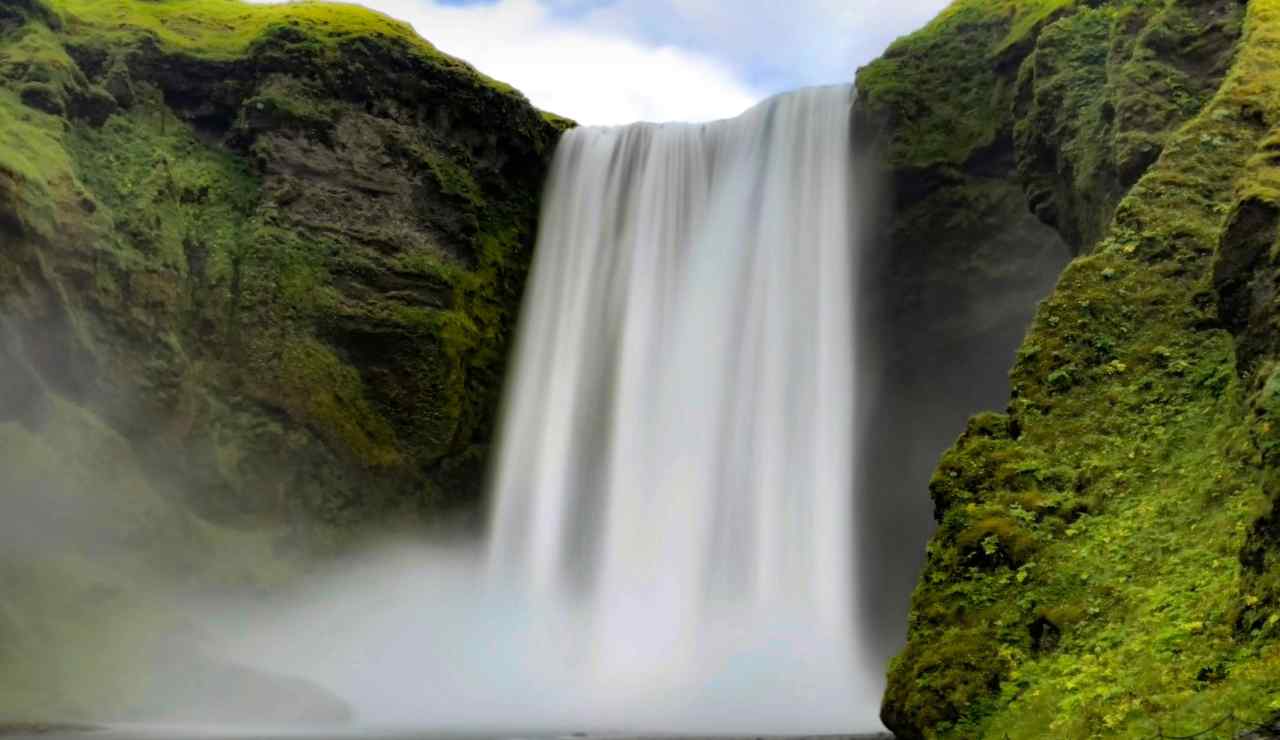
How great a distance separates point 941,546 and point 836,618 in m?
12.6

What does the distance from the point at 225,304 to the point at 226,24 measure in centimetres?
934

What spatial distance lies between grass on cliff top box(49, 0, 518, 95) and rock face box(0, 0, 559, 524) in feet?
0.32

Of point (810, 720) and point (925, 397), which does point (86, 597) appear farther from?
point (925, 397)

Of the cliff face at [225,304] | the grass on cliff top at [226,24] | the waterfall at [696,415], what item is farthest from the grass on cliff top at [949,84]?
the grass on cliff top at [226,24]

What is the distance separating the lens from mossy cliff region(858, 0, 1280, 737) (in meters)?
7.42

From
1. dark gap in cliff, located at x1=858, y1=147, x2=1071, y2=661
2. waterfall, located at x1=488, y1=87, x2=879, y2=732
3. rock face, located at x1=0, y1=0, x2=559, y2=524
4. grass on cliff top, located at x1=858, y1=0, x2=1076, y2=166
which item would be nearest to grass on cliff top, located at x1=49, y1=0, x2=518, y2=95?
rock face, located at x1=0, y1=0, x2=559, y2=524

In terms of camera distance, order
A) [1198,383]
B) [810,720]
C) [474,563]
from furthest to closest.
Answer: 1. [474,563]
2. [810,720]
3. [1198,383]

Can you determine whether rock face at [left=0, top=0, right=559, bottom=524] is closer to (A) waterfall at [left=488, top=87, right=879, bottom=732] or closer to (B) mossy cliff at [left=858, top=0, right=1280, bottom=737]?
(A) waterfall at [left=488, top=87, right=879, bottom=732]

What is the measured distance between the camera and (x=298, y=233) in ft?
85.9

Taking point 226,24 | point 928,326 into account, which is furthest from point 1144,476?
point 226,24

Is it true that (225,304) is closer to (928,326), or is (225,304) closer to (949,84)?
(928,326)

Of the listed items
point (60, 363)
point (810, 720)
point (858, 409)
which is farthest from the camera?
point (858, 409)

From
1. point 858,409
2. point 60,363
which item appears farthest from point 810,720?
point 60,363

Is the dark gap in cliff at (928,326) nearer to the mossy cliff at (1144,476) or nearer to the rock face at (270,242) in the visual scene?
the mossy cliff at (1144,476)
